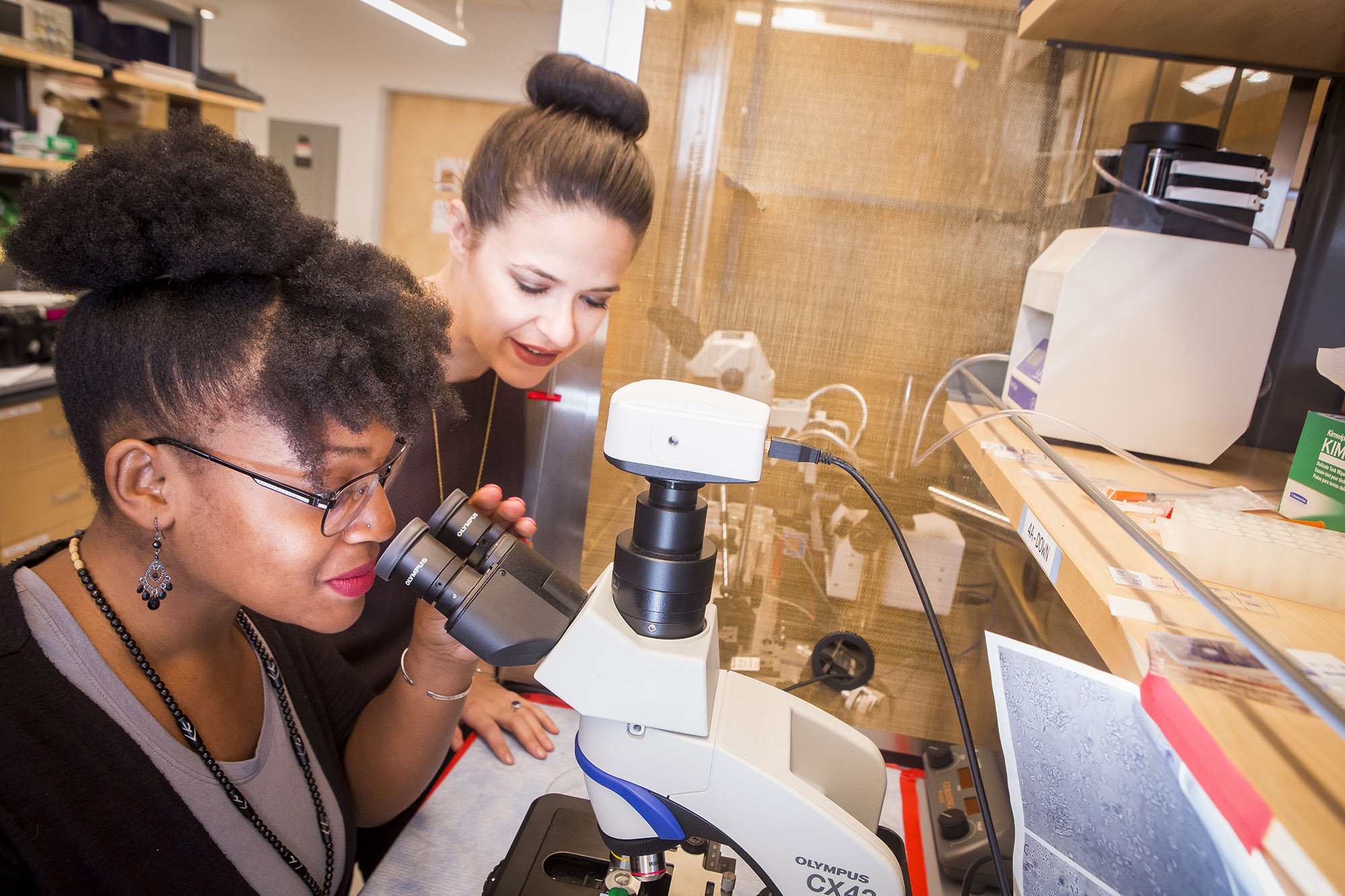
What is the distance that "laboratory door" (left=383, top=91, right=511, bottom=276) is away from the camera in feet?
19.1

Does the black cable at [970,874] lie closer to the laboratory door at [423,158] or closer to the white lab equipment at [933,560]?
the white lab equipment at [933,560]

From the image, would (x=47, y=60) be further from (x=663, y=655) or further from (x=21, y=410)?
(x=663, y=655)

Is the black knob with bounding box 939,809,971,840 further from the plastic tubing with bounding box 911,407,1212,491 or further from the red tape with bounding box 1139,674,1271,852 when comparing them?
the red tape with bounding box 1139,674,1271,852

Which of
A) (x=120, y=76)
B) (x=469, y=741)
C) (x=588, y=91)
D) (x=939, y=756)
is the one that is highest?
(x=120, y=76)

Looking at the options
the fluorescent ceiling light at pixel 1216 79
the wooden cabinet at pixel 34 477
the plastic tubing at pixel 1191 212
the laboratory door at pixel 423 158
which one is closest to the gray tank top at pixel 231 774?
the plastic tubing at pixel 1191 212

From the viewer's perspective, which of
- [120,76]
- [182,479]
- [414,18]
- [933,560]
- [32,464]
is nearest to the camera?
[182,479]

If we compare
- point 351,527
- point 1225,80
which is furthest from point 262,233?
point 1225,80

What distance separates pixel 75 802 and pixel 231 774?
0.56 feet

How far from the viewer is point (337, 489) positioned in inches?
30.0

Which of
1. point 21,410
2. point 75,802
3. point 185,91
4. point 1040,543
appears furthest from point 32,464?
point 1040,543

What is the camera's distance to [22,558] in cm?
82

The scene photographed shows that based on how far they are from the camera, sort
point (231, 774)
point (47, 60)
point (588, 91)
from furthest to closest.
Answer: point (47, 60)
point (588, 91)
point (231, 774)

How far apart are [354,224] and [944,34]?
5.60 metres

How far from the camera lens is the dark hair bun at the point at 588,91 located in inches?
48.0
